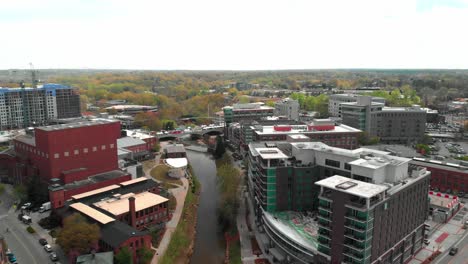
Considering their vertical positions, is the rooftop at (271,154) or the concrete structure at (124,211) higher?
the rooftop at (271,154)

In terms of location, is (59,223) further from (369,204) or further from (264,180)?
(369,204)

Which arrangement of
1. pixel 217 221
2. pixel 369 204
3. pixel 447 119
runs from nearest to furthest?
pixel 369 204 < pixel 217 221 < pixel 447 119

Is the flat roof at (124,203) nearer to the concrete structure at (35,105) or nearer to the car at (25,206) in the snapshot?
the car at (25,206)

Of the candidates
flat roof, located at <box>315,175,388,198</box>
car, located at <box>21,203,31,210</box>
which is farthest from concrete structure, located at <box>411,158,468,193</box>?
car, located at <box>21,203,31,210</box>

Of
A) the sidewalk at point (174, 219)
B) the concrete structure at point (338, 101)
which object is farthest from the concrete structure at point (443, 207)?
the concrete structure at point (338, 101)

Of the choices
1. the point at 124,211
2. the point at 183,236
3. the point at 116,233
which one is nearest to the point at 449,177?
the point at 183,236

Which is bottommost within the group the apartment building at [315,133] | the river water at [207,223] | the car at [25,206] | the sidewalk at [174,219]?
the river water at [207,223]

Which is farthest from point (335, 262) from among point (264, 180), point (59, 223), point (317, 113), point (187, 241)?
point (317, 113)

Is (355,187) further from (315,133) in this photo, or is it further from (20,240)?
(315,133)
